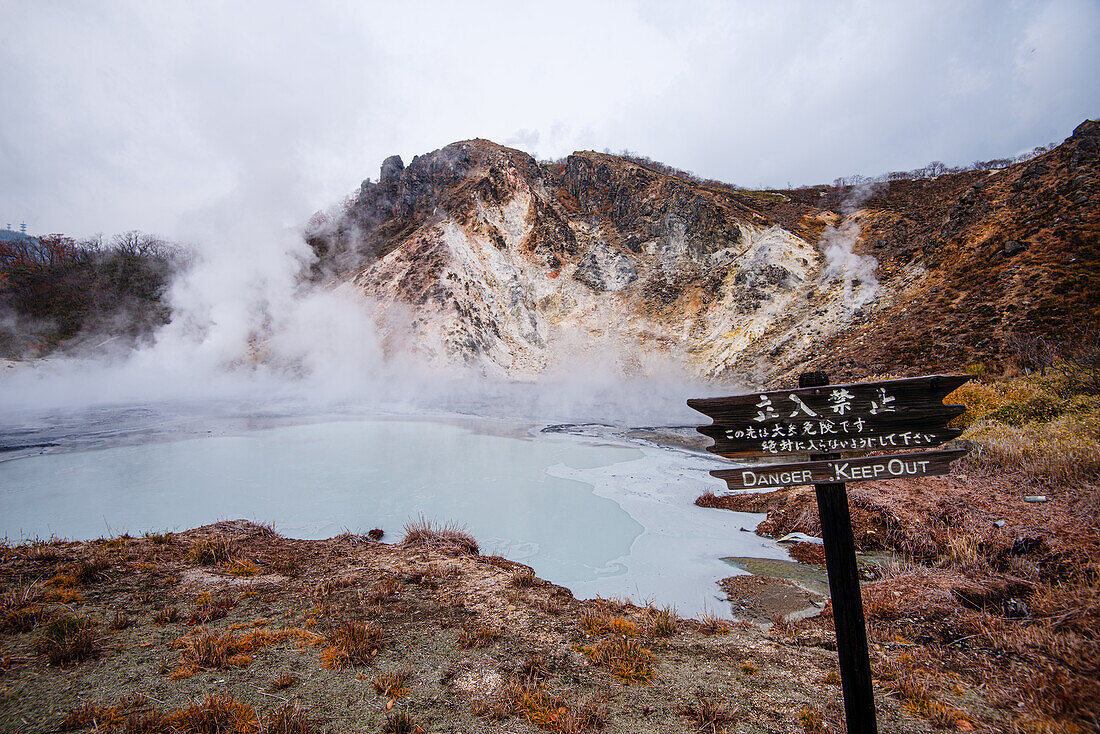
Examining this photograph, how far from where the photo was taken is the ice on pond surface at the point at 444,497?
26.0 feet

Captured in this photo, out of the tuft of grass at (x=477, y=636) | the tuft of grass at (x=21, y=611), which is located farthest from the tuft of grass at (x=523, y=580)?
the tuft of grass at (x=21, y=611)

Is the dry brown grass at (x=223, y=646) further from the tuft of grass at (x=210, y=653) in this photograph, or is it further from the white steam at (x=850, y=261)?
the white steam at (x=850, y=261)

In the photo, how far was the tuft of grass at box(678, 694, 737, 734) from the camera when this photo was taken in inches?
118

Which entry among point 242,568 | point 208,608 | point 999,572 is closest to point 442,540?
point 242,568

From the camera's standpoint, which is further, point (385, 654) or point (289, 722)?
point (385, 654)

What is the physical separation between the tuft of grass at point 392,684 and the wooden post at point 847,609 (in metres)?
3.07

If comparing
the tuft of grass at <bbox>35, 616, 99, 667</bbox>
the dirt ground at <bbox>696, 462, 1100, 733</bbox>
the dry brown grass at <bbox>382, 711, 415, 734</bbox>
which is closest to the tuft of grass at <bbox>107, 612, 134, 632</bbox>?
the tuft of grass at <bbox>35, 616, 99, 667</bbox>

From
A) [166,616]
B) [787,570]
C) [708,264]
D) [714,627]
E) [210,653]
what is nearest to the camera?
[210,653]

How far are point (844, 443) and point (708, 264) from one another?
36096mm

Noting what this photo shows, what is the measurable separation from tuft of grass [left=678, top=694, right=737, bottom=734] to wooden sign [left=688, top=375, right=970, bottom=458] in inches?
73.8

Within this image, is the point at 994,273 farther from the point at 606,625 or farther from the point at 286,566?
the point at 286,566

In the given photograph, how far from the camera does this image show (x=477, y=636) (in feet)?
14.0

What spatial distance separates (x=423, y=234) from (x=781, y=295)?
29482 mm

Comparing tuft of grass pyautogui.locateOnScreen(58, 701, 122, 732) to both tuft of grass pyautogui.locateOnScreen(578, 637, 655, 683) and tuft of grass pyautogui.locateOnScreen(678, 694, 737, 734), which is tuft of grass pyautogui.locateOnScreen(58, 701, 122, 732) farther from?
tuft of grass pyautogui.locateOnScreen(678, 694, 737, 734)
